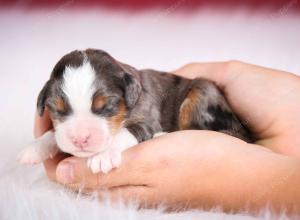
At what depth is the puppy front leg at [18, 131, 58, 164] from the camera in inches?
83.5

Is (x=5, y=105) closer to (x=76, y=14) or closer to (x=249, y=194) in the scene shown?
(x=76, y=14)

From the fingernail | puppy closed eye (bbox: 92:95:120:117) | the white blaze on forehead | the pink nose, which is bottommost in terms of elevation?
the fingernail

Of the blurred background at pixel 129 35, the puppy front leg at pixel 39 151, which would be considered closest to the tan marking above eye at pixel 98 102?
the puppy front leg at pixel 39 151

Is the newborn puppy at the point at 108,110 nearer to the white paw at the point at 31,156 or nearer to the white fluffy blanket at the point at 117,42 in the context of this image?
the white paw at the point at 31,156

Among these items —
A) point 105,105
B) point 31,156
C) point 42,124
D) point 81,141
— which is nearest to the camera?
point 81,141

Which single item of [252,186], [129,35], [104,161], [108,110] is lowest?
[252,186]

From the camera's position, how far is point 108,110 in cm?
196

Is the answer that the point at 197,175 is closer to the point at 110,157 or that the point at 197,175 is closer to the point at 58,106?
the point at 110,157

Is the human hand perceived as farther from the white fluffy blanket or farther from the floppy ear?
the floppy ear

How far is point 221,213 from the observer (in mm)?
1979

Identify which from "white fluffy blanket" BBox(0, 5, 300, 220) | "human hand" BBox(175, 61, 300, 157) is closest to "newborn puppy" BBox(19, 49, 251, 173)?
"human hand" BBox(175, 61, 300, 157)

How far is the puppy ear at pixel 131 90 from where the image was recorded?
2.02 meters

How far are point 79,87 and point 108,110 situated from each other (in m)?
0.11

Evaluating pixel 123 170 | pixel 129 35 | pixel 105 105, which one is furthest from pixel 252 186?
pixel 129 35
